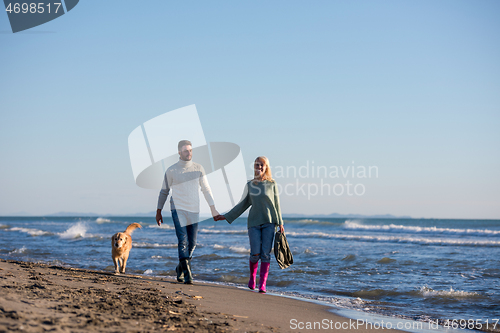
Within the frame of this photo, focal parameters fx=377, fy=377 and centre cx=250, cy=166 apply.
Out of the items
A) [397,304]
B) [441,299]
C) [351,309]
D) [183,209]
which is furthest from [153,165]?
[441,299]

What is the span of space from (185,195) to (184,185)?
0.48 ft

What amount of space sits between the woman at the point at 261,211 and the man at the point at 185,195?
16.4 inches

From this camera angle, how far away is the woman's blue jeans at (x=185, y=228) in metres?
5.43

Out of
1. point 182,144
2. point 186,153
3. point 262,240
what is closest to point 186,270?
point 262,240

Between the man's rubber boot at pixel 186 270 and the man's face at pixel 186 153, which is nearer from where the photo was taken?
the man's face at pixel 186 153

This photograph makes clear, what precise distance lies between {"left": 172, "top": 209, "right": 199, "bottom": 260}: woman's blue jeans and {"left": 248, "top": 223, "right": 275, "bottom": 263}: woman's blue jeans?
85 cm

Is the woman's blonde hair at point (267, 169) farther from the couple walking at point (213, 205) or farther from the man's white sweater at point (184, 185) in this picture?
the man's white sweater at point (184, 185)

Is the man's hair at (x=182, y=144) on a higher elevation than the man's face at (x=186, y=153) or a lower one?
higher

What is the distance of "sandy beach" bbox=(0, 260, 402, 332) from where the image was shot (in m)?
2.53

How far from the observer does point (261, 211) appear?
527cm

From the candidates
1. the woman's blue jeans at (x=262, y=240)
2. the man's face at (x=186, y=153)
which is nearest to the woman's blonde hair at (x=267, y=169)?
the woman's blue jeans at (x=262, y=240)

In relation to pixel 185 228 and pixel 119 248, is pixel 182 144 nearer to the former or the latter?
pixel 185 228

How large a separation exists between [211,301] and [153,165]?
2483 millimetres

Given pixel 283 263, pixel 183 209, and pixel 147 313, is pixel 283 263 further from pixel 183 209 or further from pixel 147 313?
pixel 147 313
